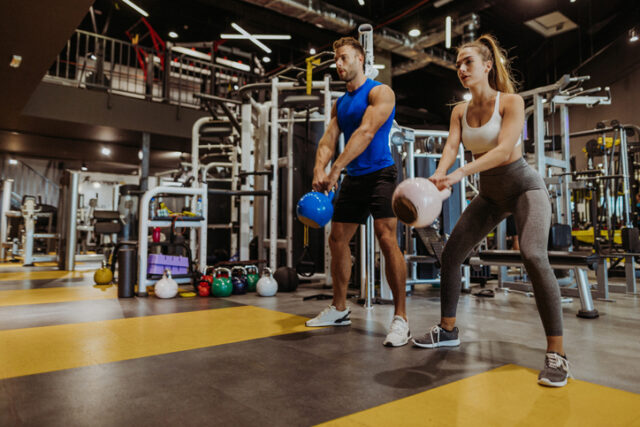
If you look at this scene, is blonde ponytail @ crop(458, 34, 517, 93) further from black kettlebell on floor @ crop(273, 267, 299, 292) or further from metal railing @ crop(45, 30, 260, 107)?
metal railing @ crop(45, 30, 260, 107)

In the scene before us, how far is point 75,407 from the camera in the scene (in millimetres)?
1318

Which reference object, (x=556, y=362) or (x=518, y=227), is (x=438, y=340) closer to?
(x=556, y=362)

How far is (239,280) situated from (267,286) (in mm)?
362

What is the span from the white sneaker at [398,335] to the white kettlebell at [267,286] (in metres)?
1.93

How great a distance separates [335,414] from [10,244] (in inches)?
394

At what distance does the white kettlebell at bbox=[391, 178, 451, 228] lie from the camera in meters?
1.55

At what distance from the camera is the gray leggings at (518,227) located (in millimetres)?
1659

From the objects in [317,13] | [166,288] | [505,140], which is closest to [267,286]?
[166,288]

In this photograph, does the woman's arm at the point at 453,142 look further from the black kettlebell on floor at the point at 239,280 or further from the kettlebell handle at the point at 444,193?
the black kettlebell on floor at the point at 239,280

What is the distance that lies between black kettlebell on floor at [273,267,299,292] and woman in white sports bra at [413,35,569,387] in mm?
2318

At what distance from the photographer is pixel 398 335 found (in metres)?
2.11

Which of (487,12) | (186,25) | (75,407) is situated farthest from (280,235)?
(186,25)

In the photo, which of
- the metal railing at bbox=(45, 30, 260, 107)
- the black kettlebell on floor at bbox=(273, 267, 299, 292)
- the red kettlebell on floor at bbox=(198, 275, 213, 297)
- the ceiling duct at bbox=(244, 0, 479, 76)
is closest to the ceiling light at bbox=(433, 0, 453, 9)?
the ceiling duct at bbox=(244, 0, 479, 76)

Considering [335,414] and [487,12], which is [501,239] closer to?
[335,414]
